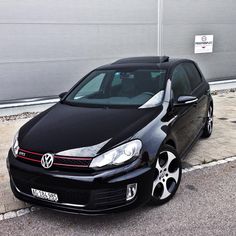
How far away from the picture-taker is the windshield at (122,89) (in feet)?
12.5

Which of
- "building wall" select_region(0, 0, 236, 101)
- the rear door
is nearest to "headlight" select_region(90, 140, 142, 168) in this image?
the rear door

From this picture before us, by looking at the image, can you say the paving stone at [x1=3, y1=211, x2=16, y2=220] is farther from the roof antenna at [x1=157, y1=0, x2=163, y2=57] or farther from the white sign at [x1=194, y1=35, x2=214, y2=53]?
the white sign at [x1=194, y1=35, x2=214, y2=53]

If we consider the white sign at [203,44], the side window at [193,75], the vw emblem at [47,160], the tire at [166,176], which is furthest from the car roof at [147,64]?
the white sign at [203,44]

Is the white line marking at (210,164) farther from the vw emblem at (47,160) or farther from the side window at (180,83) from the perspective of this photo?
the vw emblem at (47,160)

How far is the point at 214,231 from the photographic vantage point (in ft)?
9.41

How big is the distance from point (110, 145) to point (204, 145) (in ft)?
9.25

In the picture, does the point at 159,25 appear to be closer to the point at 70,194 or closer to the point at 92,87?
the point at 92,87

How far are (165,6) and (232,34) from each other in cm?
299

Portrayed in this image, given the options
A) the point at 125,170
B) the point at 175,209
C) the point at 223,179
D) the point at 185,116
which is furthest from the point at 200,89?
the point at 125,170

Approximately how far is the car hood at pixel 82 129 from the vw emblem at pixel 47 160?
5 cm

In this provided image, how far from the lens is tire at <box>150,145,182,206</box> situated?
10.5 feet

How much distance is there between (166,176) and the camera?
335 centimetres

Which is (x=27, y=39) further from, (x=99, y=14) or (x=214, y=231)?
(x=214, y=231)

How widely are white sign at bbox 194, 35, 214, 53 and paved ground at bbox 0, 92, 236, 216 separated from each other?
8.98 ft
